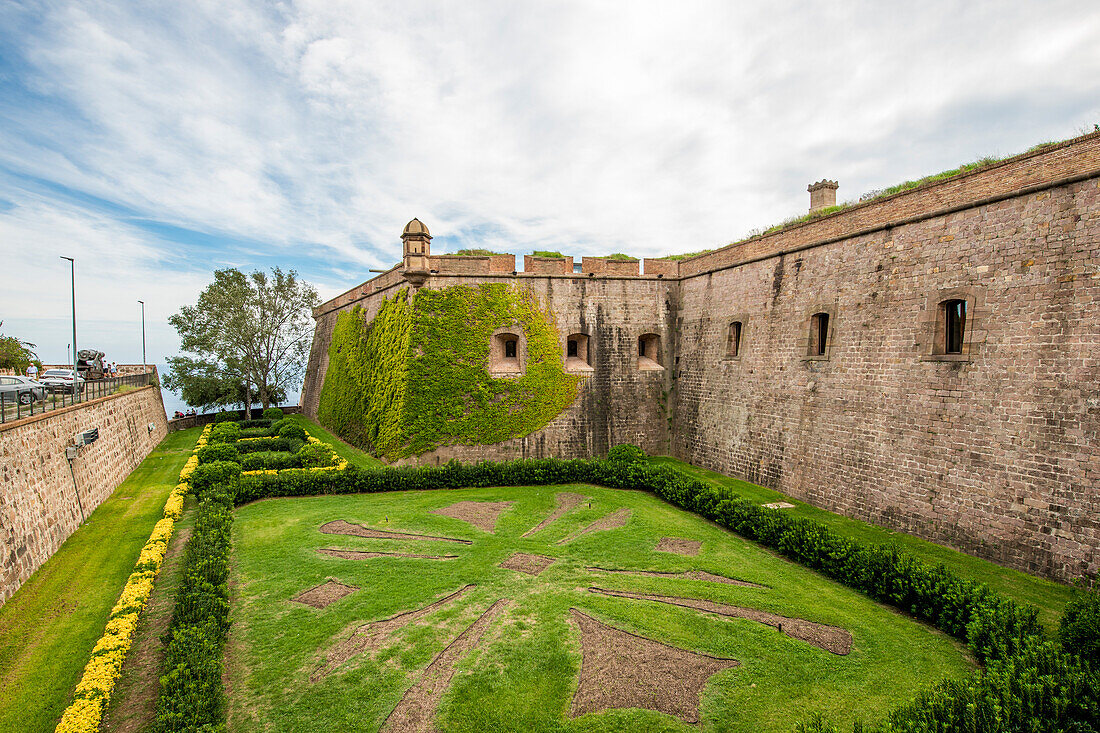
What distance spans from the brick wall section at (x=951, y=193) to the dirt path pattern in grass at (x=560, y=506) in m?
10.1

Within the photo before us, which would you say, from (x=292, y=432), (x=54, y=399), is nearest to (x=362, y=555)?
(x=54, y=399)

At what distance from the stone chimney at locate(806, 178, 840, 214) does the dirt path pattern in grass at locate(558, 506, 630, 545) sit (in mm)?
11252

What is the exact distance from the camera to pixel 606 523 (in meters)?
12.8

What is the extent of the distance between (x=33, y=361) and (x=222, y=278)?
15.6 meters

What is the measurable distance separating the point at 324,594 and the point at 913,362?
1373 cm

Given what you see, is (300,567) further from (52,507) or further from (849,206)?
(849,206)

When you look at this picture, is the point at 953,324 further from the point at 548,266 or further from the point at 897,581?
the point at 548,266

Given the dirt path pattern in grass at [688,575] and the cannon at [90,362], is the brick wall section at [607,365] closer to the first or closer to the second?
the dirt path pattern in grass at [688,575]

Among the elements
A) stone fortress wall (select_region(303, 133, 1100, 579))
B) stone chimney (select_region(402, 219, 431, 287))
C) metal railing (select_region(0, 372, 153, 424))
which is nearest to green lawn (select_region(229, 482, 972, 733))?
stone fortress wall (select_region(303, 133, 1100, 579))

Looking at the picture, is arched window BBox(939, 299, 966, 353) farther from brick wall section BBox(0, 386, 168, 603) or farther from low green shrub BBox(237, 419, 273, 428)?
low green shrub BBox(237, 419, 273, 428)

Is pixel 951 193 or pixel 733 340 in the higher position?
pixel 951 193

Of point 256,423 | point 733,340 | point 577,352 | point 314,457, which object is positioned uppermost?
point 733,340

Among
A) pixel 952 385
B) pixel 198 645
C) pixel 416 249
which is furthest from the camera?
pixel 416 249

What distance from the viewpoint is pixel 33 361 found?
109ft
